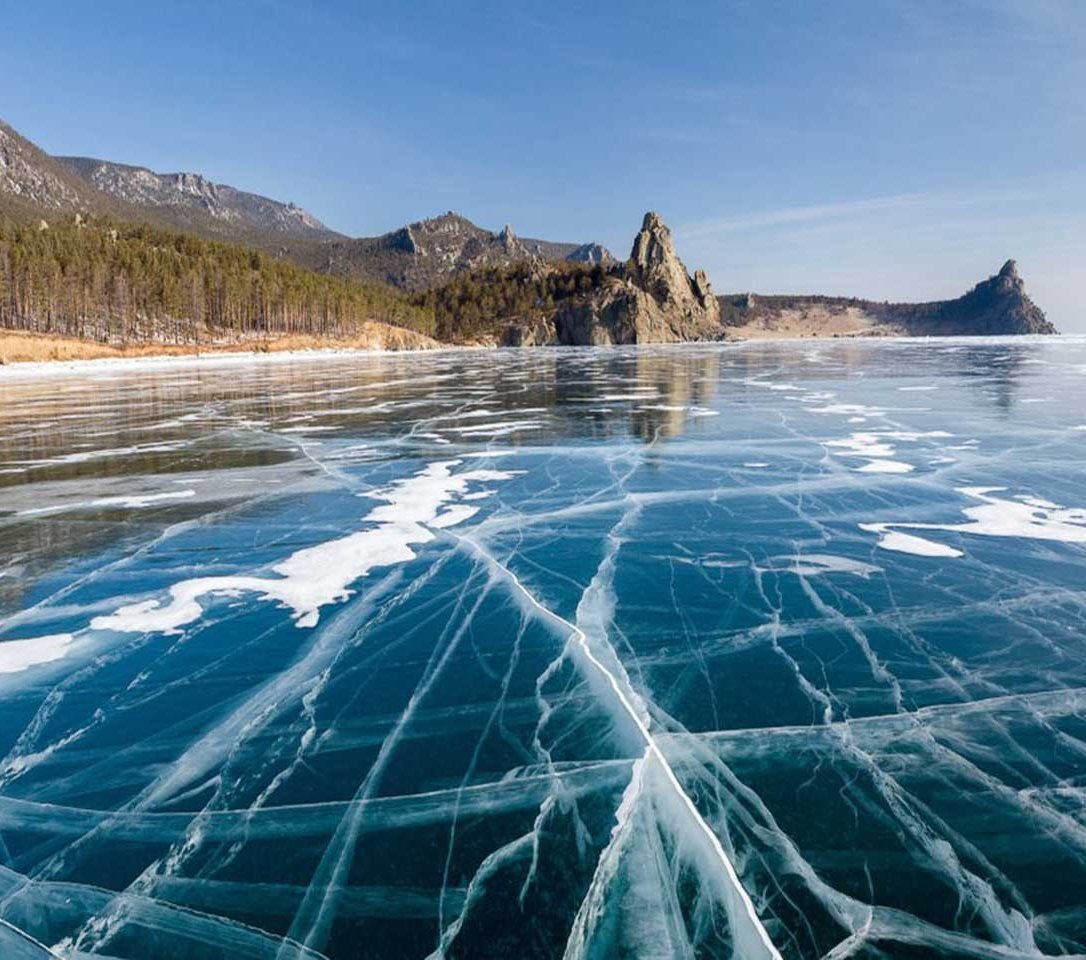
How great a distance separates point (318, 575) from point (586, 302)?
503ft

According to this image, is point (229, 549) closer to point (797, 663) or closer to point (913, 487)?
point (797, 663)

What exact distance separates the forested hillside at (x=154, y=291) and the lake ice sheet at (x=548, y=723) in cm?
8053

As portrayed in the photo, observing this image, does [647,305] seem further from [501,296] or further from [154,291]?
[154,291]

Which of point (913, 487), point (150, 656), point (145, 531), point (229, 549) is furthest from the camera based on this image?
point (913, 487)

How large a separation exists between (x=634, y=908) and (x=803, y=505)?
802cm

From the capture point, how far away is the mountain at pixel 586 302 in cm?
15212

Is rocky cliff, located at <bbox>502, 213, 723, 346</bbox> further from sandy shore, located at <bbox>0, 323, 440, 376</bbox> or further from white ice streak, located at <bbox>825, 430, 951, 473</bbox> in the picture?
white ice streak, located at <bbox>825, 430, 951, 473</bbox>

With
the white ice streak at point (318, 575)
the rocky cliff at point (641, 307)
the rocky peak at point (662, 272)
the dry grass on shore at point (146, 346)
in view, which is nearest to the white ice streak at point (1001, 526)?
the white ice streak at point (318, 575)

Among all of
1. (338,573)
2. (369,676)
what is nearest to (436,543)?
(338,573)

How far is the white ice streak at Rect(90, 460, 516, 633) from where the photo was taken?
6.50 metres

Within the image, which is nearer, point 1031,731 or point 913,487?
point 1031,731

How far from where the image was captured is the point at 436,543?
8680 millimetres

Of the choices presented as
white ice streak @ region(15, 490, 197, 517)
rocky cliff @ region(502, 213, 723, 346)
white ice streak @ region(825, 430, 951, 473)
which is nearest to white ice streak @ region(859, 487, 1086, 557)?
white ice streak @ region(825, 430, 951, 473)

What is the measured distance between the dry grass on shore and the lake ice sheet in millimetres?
61314
